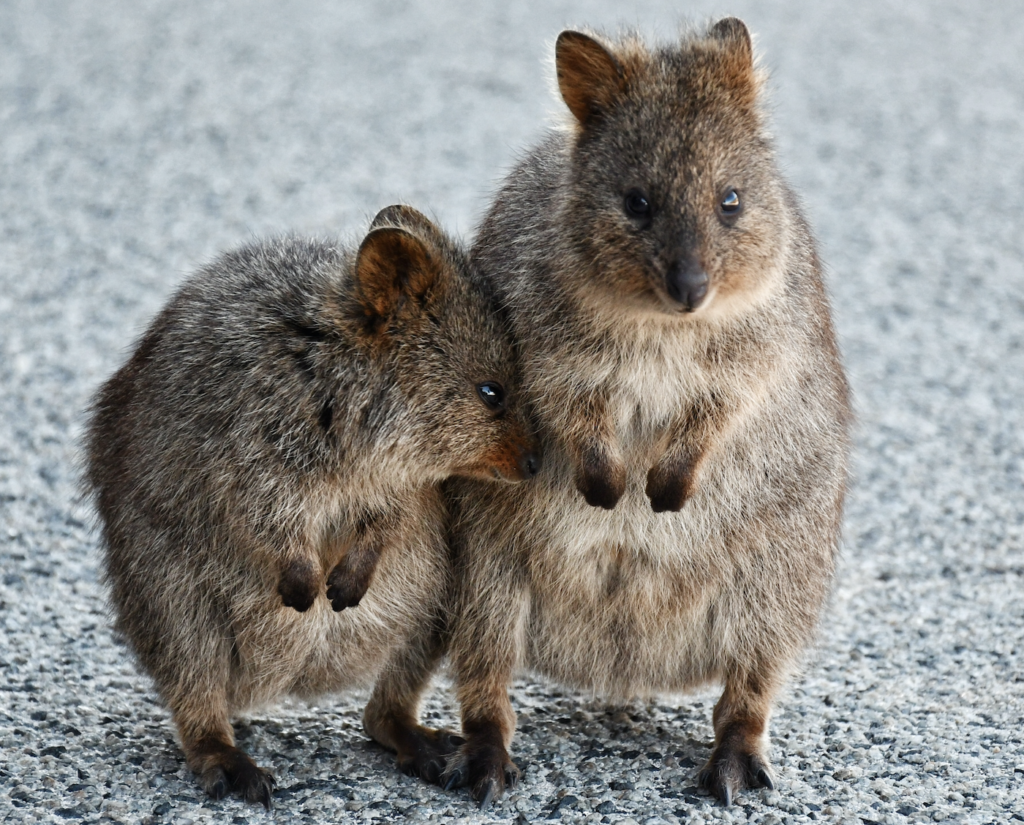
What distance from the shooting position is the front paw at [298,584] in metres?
5.18

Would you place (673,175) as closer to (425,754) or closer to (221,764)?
(425,754)

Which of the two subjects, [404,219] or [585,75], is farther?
[404,219]

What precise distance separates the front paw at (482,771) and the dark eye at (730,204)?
7.32 ft

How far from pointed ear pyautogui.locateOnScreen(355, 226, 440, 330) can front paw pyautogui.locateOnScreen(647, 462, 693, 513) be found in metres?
1.12

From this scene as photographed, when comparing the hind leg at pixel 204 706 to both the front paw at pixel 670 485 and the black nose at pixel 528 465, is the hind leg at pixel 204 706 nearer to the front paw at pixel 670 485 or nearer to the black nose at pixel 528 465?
the black nose at pixel 528 465

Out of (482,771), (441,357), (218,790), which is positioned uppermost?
(441,357)

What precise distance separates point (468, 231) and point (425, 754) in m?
2.70

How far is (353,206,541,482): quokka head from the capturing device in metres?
5.28

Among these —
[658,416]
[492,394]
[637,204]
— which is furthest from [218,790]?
[637,204]

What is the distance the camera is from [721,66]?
16.9ft

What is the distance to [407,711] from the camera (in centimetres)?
575

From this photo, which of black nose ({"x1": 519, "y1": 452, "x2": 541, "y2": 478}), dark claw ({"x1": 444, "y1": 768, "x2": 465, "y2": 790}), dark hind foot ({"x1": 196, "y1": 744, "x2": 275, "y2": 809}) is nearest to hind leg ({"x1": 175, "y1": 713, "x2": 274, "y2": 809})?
dark hind foot ({"x1": 196, "y1": 744, "x2": 275, "y2": 809})

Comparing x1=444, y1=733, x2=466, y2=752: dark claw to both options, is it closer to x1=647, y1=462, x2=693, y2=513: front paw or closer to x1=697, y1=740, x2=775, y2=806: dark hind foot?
x1=697, y1=740, x2=775, y2=806: dark hind foot

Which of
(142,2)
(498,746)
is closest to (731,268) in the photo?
(498,746)
